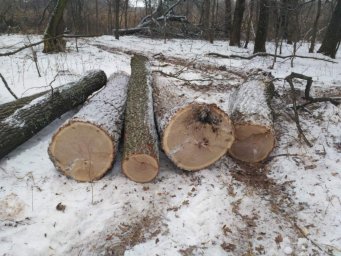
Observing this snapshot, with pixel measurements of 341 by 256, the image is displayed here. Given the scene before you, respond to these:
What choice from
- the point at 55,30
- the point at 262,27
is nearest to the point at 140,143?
the point at 55,30

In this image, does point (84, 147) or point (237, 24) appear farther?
point (237, 24)

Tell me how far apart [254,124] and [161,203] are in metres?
1.49

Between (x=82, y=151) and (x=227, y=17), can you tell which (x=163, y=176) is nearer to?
(x=82, y=151)

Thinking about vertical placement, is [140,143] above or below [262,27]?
below

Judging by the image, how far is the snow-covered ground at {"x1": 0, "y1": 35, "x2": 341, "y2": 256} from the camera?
3004 mm

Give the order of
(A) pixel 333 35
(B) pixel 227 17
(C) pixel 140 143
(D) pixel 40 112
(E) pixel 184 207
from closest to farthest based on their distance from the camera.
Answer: (E) pixel 184 207 < (C) pixel 140 143 < (D) pixel 40 112 < (A) pixel 333 35 < (B) pixel 227 17

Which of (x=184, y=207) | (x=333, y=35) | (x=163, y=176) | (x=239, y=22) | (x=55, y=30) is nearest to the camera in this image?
(x=184, y=207)

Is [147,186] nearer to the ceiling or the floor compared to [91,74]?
nearer to the floor

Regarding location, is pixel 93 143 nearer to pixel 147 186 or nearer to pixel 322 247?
pixel 147 186

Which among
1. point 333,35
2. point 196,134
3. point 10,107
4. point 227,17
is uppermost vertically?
point 227,17

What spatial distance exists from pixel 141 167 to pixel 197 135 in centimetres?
73

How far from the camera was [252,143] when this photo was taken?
4203mm

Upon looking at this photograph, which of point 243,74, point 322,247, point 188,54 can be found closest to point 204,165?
point 322,247

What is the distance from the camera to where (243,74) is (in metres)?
8.26
